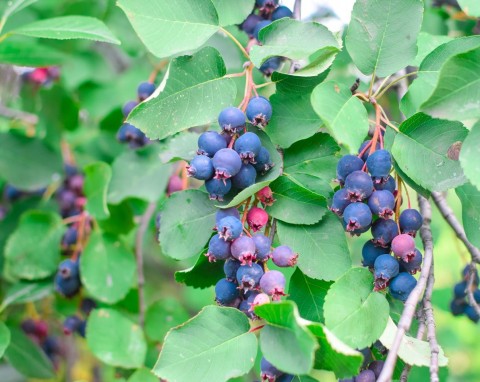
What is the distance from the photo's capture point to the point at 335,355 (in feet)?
2.70

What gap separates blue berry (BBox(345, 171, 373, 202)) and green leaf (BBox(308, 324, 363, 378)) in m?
0.23

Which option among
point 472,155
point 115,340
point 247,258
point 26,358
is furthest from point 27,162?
point 472,155

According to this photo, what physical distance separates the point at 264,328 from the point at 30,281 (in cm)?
104

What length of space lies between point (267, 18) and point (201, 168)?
50 centimetres

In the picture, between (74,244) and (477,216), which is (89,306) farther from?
(477,216)

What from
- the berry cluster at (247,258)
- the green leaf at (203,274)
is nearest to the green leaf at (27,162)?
the green leaf at (203,274)

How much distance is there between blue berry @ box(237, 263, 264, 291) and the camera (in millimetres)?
891

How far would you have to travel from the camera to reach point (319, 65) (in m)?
0.99

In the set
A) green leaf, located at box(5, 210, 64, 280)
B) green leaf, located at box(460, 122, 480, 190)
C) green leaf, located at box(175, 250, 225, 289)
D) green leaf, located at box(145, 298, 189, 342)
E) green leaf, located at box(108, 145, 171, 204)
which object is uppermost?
green leaf, located at box(460, 122, 480, 190)

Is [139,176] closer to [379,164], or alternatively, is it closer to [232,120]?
[232,120]

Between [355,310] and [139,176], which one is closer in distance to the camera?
[355,310]

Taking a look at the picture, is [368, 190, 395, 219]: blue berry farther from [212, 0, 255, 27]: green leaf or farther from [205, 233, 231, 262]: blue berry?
[212, 0, 255, 27]: green leaf

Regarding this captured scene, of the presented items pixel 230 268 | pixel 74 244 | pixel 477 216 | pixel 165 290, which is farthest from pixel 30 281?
pixel 165 290

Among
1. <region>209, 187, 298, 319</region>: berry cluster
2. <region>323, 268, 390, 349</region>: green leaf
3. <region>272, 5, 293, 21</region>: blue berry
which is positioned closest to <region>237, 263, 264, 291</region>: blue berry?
<region>209, 187, 298, 319</region>: berry cluster
